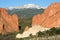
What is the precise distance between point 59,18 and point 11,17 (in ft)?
142

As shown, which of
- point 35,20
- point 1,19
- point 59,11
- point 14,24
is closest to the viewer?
point 59,11

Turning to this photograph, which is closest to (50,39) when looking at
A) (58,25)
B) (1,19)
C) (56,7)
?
(58,25)

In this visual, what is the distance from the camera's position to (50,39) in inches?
1353

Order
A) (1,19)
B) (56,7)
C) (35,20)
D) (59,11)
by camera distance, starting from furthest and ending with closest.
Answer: (1,19)
(35,20)
(56,7)
(59,11)

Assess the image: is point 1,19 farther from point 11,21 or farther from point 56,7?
point 56,7

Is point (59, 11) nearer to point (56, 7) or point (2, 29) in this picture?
point (56, 7)

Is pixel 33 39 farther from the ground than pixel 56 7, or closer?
closer

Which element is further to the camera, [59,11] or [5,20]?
[5,20]

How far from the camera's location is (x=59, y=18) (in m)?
53.7

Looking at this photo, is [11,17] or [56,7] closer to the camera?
[56,7]

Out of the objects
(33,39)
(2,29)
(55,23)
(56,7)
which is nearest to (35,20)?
(2,29)

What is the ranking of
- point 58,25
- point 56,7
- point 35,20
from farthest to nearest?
point 35,20 → point 56,7 → point 58,25

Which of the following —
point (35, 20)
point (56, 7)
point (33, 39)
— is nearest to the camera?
point (33, 39)

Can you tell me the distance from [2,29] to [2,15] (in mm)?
9675
